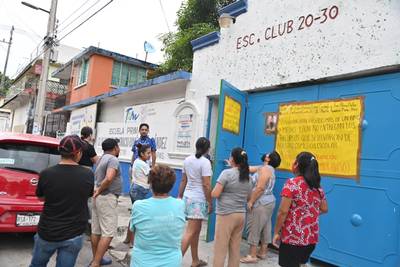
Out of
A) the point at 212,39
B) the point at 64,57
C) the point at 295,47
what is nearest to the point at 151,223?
the point at 295,47

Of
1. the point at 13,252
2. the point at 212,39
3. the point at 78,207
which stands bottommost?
the point at 13,252

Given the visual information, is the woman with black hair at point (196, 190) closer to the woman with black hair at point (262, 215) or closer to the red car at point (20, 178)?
the woman with black hair at point (262, 215)

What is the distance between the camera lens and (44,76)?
48.9 feet

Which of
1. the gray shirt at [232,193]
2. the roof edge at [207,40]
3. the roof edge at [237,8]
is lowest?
the gray shirt at [232,193]

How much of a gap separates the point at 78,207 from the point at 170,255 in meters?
0.89

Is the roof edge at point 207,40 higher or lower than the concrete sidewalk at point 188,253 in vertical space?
higher

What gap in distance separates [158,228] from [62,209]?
34.0 inches

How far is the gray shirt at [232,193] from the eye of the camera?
4.20m

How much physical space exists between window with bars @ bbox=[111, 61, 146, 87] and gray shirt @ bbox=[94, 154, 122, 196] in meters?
14.9

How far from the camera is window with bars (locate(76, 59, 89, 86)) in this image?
1892 centimetres

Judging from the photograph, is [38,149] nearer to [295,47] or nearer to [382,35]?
[295,47]

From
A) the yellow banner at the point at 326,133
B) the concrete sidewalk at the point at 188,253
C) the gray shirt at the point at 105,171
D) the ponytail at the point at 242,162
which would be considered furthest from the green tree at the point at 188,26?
the ponytail at the point at 242,162

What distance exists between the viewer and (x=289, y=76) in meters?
6.11

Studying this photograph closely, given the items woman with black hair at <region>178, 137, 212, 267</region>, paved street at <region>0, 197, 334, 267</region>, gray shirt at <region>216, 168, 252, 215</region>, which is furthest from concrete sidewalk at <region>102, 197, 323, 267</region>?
gray shirt at <region>216, 168, 252, 215</region>
